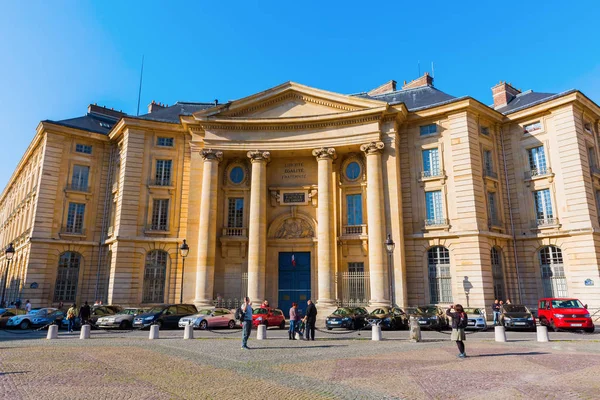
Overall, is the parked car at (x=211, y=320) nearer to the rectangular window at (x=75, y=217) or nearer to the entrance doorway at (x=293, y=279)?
the entrance doorway at (x=293, y=279)

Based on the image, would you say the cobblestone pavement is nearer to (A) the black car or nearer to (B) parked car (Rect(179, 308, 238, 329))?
(A) the black car

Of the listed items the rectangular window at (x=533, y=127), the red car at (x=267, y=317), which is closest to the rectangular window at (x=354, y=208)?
the red car at (x=267, y=317)

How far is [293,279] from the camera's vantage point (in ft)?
99.6

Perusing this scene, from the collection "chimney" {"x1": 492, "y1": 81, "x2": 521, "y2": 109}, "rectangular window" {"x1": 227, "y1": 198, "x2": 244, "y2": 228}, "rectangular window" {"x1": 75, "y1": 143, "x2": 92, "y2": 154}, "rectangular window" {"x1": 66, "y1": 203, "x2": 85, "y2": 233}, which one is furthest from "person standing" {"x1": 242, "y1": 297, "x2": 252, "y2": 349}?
"chimney" {"x1": 492, "y1": 81, "x2": 521, "y2": 109}

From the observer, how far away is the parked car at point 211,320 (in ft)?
71.2

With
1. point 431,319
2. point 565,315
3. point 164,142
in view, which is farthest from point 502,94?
point 164,142

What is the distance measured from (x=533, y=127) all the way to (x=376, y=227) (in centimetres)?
1296

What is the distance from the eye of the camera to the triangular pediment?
30.2m

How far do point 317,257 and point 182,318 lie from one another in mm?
10831

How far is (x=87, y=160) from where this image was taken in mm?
33188

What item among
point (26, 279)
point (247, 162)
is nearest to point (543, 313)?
point (247, 162)

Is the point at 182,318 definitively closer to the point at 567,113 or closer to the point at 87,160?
the point at 87,160

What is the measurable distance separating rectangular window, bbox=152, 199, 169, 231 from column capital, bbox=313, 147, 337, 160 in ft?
36.8

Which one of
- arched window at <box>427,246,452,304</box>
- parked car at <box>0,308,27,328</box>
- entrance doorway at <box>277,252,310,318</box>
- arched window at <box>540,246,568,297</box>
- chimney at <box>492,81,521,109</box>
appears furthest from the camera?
chimney at <box>492,81,521,109</box>
